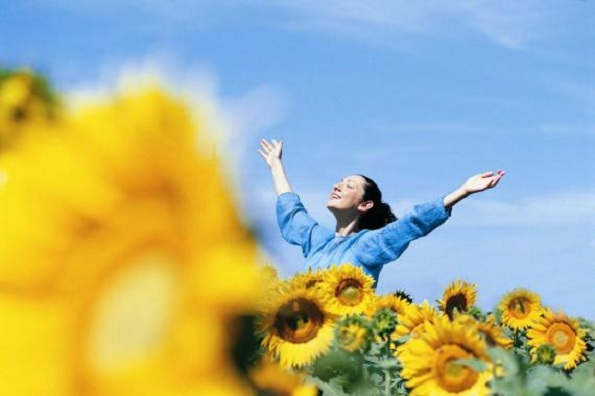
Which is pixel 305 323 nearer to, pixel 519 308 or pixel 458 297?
pixel 458 297

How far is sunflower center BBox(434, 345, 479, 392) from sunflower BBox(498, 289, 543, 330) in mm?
4179

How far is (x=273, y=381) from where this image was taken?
2.68 ft

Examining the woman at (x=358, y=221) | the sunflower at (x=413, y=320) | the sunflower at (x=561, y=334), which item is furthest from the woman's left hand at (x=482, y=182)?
the sunflower at (x=413, y=320)

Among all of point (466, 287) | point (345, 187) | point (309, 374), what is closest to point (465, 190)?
point (466, 287)

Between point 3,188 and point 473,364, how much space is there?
1452 millimetres

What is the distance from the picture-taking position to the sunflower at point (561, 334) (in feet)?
18.0

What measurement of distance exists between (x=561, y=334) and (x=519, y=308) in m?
0.84

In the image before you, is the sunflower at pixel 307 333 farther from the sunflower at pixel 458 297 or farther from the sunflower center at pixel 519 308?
the sunflower center at pixel 519 308

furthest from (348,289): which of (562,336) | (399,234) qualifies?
(562,336)

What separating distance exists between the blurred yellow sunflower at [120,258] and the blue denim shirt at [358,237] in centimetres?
450

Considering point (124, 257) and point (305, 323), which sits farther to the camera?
point (305, 323)

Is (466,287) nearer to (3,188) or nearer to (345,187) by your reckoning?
(345,187)

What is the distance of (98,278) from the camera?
654mm

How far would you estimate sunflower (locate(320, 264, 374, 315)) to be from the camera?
14.2 feet
